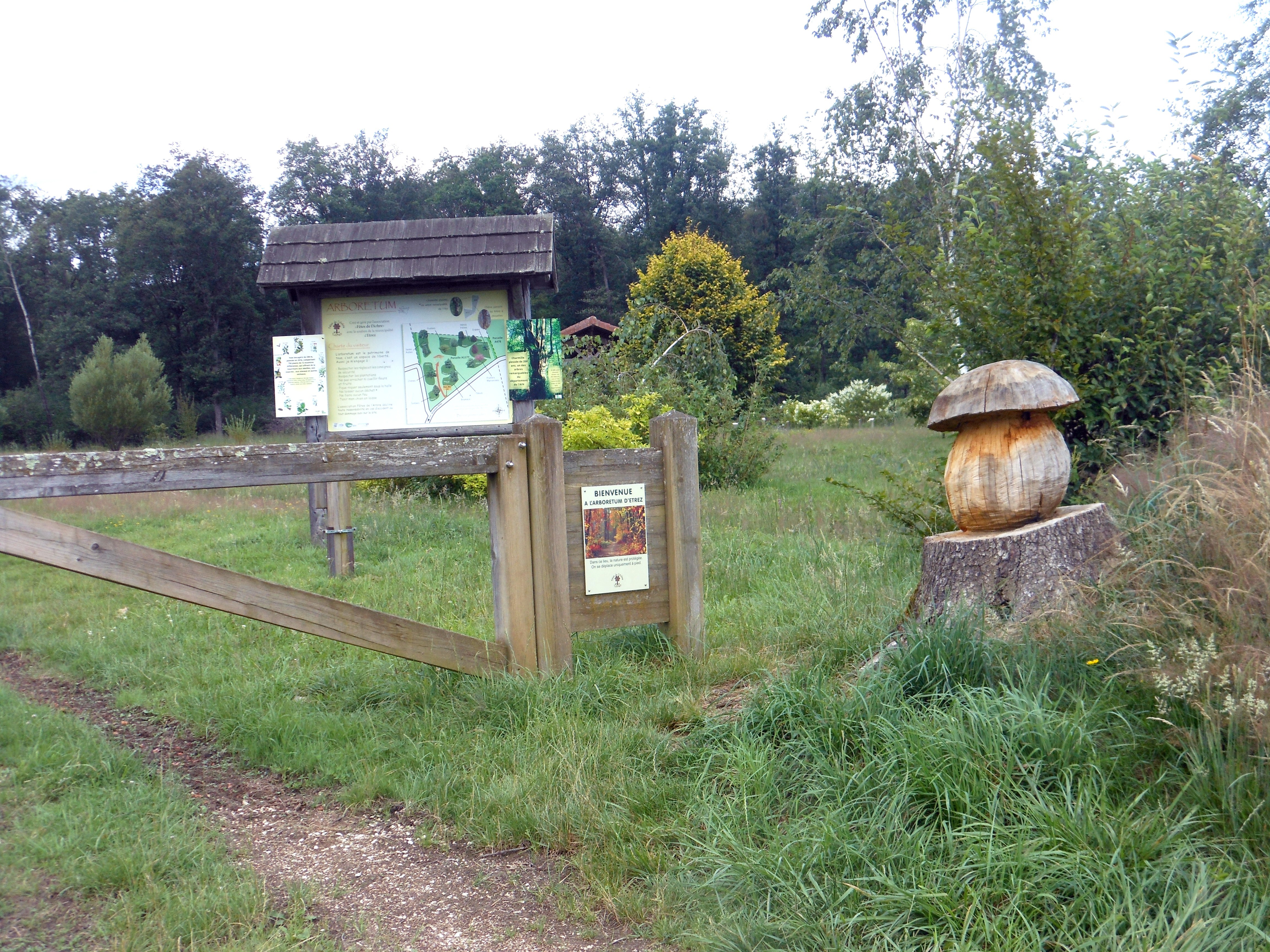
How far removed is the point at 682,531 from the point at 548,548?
2.58ft

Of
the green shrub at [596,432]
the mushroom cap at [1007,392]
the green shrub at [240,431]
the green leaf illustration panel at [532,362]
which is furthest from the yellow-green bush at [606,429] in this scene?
the green shrub at [240,431]

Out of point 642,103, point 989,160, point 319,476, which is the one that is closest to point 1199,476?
point 319,476

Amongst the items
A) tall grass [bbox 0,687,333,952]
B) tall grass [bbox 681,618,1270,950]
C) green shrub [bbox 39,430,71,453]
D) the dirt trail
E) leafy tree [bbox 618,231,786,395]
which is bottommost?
the dirt trail

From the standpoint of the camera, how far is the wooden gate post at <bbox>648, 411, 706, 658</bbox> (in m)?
4.85

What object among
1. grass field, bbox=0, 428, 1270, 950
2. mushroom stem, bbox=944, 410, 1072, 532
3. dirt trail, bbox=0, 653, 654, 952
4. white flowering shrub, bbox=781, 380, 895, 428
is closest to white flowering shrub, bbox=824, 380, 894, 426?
white flowering shrub, bbox=781, 380, 895, 428

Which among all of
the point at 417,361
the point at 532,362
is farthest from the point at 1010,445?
the point at 417,361

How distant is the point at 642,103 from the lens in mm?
57500

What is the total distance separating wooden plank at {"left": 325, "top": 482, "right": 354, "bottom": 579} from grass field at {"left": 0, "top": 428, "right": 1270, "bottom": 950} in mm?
1527

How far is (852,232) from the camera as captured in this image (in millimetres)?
23281

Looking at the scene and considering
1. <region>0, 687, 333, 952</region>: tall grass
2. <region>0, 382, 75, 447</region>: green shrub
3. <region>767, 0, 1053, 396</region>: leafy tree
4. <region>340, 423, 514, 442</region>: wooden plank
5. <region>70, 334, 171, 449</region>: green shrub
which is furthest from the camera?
<region>0, 382, 75, 447</region>: green shrub

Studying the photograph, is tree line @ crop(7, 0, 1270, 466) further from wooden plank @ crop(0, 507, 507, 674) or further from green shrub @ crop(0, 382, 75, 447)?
wooden plank @ crop(0, 507, 507, 674)

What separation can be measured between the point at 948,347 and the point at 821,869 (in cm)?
564

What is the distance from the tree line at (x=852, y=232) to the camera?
6398mm

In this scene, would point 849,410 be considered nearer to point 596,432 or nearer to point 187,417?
point 596,432
